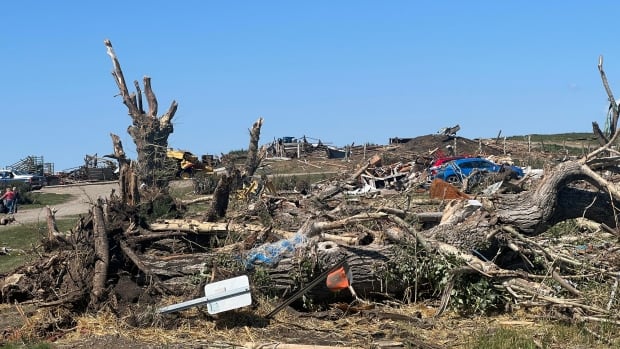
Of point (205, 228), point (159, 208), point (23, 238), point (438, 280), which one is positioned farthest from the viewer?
point (23, 238)

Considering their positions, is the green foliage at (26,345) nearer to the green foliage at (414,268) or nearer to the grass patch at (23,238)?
the grass patch at (23,238)

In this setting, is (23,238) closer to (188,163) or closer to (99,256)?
(99,256)

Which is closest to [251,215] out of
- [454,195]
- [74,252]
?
[74,252]

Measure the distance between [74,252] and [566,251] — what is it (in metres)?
6.00

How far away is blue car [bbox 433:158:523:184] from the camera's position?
26005 mm

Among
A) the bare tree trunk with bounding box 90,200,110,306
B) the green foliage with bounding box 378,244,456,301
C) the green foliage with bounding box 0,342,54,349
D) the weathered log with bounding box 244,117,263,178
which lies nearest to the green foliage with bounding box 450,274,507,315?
the green foliage with bounding box 378,244,456,301

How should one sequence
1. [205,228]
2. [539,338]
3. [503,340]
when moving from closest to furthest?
[503,340] < [539,338] < [205,228]

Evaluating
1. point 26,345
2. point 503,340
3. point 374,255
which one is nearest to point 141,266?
point 26,345

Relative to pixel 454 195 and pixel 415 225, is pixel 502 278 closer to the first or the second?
pixel 415 225

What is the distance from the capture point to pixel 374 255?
884 centimetres

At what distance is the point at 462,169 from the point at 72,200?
61.6ft

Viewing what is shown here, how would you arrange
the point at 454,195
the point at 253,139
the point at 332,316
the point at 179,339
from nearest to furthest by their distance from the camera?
the point at 179,339 < the point at 332,316 < the point at 454,195 < the point at 253,139

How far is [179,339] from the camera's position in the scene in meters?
7.82

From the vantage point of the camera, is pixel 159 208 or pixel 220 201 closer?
pixel 220 201
